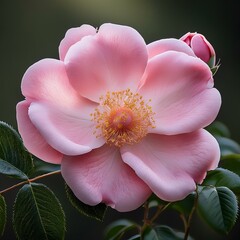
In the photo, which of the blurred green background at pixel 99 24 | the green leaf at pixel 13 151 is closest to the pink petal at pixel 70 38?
the green leaf at pixel 13 151

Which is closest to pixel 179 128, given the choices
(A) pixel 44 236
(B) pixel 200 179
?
(B) pixel 200 179

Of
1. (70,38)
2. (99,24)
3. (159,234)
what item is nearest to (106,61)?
(70,38)

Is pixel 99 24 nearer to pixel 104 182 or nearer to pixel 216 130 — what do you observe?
pixel 216 130

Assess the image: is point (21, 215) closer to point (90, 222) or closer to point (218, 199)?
point (218, 199)

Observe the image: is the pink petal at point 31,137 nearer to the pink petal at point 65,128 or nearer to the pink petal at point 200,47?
the pink petal at point 65,128

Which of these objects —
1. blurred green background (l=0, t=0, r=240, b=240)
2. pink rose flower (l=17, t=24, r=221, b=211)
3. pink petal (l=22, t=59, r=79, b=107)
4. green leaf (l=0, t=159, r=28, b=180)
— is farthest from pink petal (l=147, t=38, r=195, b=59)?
blurred green background (l=0, t=0, r=240, b=240)

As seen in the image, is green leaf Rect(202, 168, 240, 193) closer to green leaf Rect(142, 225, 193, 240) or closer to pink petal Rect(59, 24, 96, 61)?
green leaf Rect(142, 225, 193, 240)
